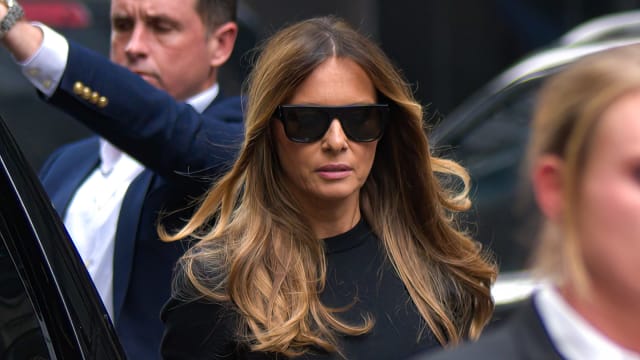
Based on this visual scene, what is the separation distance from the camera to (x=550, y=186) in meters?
1.63

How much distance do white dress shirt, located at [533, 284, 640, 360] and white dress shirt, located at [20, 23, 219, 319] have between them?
1.65m

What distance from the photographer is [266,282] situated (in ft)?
8.48

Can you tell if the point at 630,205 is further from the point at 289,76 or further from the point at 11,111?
the point at 11,111

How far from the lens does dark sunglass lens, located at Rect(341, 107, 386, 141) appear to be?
8.55 feet

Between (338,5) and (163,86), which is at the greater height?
(163,86)

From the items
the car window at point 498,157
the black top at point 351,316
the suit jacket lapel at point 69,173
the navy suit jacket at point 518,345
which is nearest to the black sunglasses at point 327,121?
the black top at point 351,316

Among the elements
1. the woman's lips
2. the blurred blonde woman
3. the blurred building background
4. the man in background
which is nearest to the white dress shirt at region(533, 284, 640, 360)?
the blurred blonde woman

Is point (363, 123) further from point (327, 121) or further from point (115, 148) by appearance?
point (115, 148)

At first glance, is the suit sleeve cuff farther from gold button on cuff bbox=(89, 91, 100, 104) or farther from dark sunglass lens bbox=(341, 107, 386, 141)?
dark sunglass lens bbox=(341, 107, 386, 141)

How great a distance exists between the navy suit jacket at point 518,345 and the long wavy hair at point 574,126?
58mm

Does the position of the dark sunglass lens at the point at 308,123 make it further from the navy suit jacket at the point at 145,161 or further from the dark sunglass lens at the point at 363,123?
the navy suit jacket at the point at 145,161

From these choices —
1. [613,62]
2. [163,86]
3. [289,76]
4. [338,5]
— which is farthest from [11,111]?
[338,5]

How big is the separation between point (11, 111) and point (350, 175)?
3.89 meters

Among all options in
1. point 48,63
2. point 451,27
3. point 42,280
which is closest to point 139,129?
point 48,63
